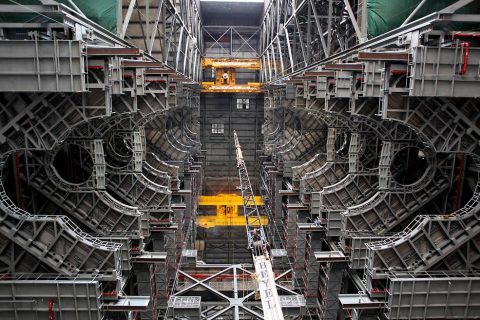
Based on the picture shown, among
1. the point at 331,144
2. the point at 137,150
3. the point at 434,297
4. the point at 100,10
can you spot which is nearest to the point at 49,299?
the point at 137,150

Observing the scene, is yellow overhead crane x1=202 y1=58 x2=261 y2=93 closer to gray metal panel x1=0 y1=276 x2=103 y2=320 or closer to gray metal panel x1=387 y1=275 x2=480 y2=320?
gray metal panel x1=387 y1=275 x2=480 y2=320

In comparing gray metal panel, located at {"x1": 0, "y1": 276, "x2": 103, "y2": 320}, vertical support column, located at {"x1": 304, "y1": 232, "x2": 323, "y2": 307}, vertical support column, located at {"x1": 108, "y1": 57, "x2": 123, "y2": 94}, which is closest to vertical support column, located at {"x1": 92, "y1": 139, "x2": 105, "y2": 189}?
vertical support column, located at {"x1": 108, "y1": 57, "x2": 123, "y2": 94}

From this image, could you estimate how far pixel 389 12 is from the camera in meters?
10.2

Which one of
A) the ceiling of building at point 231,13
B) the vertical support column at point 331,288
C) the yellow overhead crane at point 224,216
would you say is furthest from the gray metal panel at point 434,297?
the ceiling of building at point 231,13

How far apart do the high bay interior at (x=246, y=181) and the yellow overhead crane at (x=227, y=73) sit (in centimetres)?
1395

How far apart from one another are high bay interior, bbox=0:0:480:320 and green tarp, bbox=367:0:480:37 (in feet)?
0.12

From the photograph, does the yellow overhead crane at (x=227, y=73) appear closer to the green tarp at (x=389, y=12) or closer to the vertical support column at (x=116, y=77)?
the green tarp at (x=389, y=12)

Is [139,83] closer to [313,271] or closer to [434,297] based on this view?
[434,297]

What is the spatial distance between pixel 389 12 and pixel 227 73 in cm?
2554

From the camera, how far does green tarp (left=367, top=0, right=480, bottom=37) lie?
31.1ft

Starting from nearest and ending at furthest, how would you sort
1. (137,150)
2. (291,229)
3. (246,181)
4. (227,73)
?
(137,150) < (291,229) < (246,181) < (227,73)

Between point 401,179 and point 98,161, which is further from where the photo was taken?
point 401,179

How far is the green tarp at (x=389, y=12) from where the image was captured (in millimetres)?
9492

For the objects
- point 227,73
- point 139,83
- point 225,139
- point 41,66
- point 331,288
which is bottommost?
point 331,288
